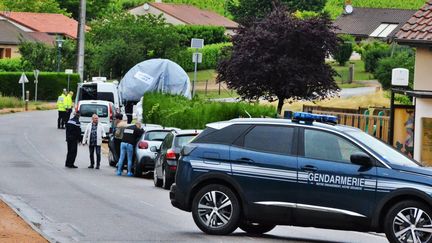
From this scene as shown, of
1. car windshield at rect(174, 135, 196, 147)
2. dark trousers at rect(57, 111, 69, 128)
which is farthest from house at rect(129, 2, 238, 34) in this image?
car windshield at rect(174, 135, 196, 147)

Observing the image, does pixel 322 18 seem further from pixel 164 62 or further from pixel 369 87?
pixel 369 87

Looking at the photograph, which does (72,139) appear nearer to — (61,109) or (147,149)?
(147,149)

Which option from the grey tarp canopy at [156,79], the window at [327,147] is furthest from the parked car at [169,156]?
the grey tarp canopy at [156,79]

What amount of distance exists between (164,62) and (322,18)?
32.5ft

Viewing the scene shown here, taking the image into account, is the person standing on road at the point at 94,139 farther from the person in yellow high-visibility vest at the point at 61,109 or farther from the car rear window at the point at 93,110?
the person in yellow high-visibility vest at the point at 61,109

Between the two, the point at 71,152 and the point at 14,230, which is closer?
the point at 14,230

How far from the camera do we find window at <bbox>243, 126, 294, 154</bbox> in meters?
16.1

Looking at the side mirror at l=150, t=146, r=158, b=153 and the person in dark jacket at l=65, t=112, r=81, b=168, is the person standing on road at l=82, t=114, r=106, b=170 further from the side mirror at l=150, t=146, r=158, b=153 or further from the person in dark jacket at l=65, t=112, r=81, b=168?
the side mirror at l=150, t=146, r=158, b=153

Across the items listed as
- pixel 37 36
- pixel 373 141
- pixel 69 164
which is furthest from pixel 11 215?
pixel 37 36

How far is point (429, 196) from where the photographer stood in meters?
15.0

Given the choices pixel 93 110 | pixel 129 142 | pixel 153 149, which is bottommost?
pixel 153 149

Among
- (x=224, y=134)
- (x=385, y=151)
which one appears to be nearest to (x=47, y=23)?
(x=224, y=134)

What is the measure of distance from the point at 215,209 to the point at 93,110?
3044cm

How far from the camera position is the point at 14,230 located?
16766 mm
